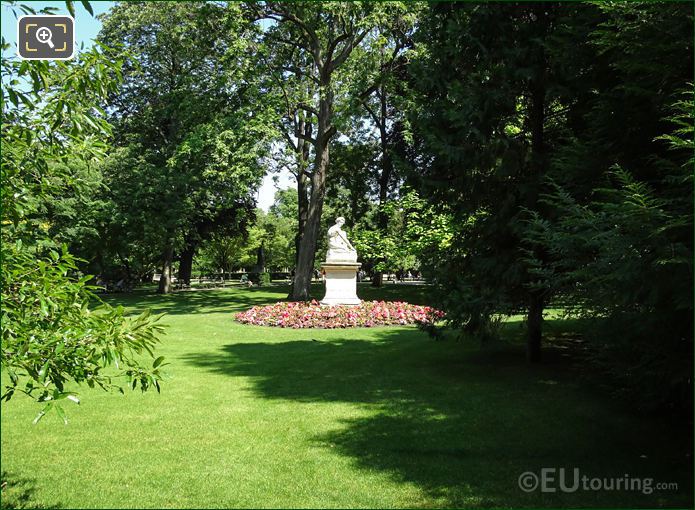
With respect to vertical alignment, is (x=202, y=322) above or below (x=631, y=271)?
below

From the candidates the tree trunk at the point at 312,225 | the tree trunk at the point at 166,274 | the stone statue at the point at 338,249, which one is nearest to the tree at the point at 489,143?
the stone statue at the point at 338,249

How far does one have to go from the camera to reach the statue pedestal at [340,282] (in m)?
19.0

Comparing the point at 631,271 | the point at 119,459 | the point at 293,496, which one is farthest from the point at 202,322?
the point at 631,271

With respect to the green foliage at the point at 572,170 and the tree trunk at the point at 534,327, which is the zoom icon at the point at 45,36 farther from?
the tree trunk at the point at 534,327

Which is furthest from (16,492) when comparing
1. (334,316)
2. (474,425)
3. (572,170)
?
(334,316)

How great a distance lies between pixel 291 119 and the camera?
930 inches

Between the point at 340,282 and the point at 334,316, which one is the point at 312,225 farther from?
the point at 334,316

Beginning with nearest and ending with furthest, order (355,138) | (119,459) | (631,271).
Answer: (631,271) < (119,459) < (355,138)

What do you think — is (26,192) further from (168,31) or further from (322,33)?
(168,31)

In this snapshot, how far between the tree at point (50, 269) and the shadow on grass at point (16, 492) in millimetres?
1488

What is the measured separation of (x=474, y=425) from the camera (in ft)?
21.4

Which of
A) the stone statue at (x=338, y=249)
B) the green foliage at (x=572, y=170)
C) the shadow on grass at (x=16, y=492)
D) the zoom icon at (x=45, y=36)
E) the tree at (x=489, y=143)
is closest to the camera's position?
the zoom icon at (x=45, y=36)

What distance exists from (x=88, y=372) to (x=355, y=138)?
28.1m

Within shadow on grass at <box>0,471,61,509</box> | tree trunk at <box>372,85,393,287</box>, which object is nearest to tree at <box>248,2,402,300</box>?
tree trunk at <box>372,85,393,287</box>
